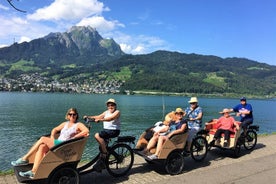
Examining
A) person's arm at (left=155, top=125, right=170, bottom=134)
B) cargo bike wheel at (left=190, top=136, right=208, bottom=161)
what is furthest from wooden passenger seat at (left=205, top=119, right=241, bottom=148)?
person's arm at (left=155, top=125, right=170, bottom=134)

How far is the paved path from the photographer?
24.8 ft

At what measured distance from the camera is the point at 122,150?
8.22 metres

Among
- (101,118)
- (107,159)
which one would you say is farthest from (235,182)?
(101,118)

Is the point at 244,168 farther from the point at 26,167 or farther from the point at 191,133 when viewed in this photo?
the point at 26,167

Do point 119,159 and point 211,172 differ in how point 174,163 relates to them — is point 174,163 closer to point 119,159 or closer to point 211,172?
point 211,172

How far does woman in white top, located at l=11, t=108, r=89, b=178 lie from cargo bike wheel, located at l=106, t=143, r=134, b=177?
1.24m

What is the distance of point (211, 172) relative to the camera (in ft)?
27.7

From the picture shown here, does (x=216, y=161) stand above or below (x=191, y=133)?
below

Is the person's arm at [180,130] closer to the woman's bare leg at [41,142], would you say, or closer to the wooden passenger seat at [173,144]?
the wooden passenger seat at [173,144]

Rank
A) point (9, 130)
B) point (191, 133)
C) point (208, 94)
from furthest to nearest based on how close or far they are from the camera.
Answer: point (208, 94)
point (9, 130)
point (191, 133)

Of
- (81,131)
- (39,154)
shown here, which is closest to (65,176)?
(39,154)

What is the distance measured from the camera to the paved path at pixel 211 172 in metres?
7.57

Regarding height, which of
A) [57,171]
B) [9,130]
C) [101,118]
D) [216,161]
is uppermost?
Answer: [101,118]

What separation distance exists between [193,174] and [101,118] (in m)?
2.96
